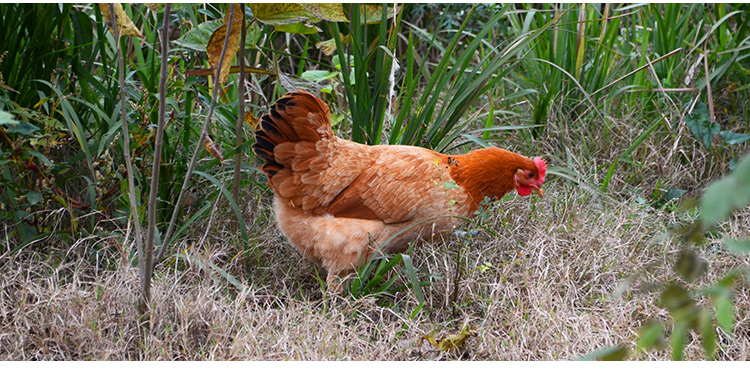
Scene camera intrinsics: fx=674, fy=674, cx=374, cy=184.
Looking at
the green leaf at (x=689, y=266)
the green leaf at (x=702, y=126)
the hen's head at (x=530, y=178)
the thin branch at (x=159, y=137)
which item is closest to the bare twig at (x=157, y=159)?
the thin branch at (x=159, y=137)

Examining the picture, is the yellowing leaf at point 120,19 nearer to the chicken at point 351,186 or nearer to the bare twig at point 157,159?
the bare twig at point 157,159

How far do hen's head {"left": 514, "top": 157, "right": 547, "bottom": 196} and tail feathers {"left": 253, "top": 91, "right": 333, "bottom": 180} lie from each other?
87 cm

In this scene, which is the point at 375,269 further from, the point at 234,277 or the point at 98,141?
the point at 98,141

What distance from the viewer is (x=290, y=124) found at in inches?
111

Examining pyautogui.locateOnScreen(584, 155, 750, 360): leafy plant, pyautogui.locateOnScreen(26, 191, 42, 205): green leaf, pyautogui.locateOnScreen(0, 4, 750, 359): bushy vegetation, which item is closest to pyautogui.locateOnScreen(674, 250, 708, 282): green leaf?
pyautogui.locateOnScreen(584, 155, 750, 360): leafy plant

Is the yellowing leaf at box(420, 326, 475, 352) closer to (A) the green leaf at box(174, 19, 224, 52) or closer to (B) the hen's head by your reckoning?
(B) the hen's head

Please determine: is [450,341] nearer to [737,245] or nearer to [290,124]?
[290,124]

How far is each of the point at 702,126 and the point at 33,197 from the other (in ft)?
11.2

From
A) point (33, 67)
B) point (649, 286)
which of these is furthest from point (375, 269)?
point (649, 286)

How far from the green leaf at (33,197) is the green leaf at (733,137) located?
348 cm

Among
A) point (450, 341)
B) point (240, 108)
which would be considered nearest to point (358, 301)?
point (450, 341)

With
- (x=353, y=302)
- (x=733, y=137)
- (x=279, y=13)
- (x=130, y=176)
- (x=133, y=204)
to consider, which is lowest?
(x=353, y=302)

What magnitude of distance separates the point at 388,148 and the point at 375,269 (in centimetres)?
54

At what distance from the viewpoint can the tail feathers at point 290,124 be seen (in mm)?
2768
